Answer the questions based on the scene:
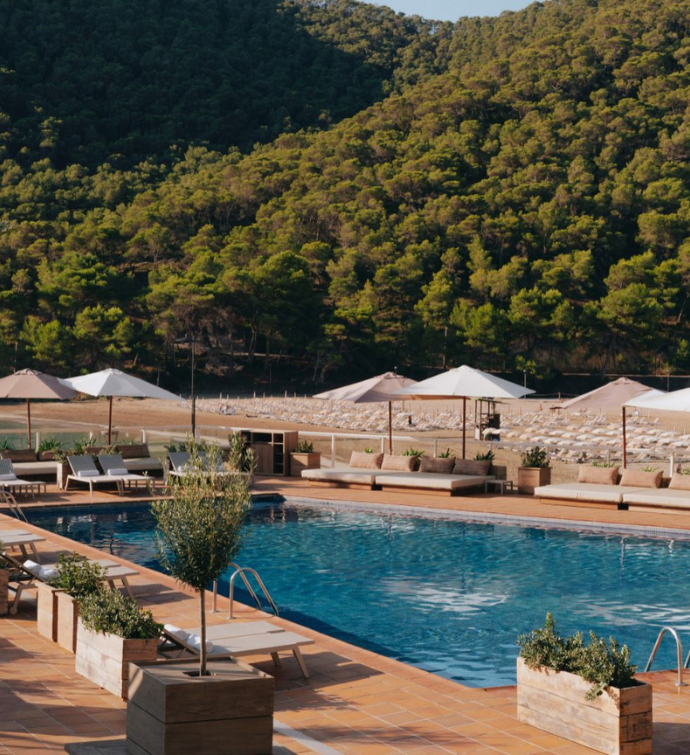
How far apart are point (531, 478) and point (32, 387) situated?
27.5 feet

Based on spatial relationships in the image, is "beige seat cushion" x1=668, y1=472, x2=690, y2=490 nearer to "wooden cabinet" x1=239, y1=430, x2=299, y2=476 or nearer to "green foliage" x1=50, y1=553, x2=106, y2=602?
"wooden cabinet" x1=239, y1=430, x2=299, y2=476

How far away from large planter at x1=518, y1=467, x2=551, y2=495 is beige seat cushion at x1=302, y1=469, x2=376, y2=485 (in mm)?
2361

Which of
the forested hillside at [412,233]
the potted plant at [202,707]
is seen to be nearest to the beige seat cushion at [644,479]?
the potted plant at [202,707]

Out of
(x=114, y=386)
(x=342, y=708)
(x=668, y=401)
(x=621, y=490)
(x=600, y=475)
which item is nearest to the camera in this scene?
(x=342, y=708)

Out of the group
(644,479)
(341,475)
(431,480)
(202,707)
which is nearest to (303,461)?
(341,475)

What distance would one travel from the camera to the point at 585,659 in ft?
15.1

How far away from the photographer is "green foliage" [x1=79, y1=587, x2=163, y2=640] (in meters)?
5.55

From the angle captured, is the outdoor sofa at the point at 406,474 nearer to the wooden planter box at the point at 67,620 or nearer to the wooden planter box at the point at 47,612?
the wooden planter box at the point at 47,612

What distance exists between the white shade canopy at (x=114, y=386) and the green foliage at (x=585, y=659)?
1146cm

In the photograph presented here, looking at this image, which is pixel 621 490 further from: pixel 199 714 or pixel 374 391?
pixel 199 714

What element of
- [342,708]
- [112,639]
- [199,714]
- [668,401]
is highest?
[668,401]

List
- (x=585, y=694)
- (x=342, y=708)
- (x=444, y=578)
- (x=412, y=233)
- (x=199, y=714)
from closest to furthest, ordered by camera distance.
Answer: (x=199, y=714), (x=585, y=694), (x=342, y=708), (x=444, y=578), (x=412, y=233)

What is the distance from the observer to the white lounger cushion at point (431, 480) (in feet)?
47.6

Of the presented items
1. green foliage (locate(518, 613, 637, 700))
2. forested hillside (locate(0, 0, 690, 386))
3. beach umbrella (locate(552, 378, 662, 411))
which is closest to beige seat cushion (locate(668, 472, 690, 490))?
beach umbrella (locate(552, 378, 662, 411))
